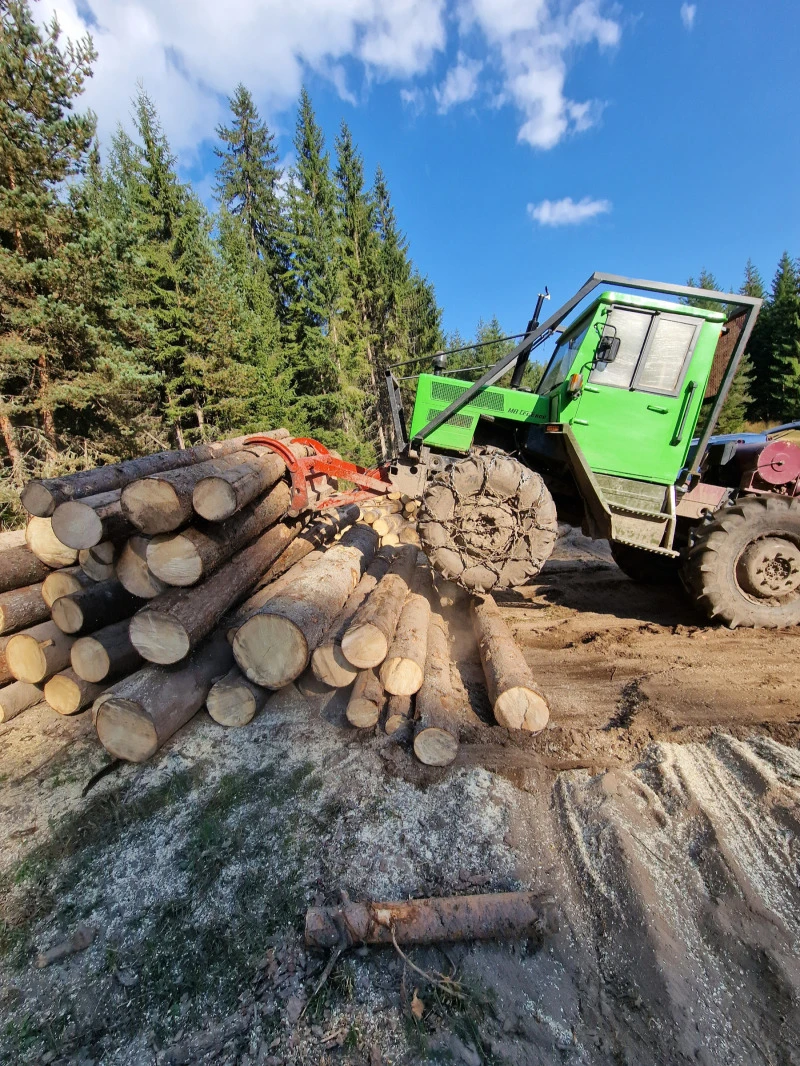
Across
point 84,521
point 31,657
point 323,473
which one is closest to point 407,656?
point 84,521

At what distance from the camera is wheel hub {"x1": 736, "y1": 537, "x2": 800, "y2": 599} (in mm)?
4906

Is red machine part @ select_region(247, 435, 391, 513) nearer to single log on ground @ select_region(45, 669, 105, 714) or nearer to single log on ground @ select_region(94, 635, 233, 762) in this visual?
single log on ground @ select_region(94, 635, 233, 762)

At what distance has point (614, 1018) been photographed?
186cm

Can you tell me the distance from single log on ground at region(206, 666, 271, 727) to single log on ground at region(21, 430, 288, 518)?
1760mm

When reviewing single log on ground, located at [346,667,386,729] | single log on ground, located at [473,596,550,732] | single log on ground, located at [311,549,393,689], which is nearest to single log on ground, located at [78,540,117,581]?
single log on ground, located at [311,549,393,689]

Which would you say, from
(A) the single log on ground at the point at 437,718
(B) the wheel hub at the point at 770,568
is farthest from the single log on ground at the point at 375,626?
(B) the wheel hub at the point at 770,568

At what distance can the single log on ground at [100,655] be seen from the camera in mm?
3711

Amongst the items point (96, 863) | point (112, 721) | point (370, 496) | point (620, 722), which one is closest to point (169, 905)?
point (96, 863)

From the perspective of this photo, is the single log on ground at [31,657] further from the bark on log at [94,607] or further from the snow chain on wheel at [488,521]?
the snow chain on wheel at [488,521]

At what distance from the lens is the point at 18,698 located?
161 inches

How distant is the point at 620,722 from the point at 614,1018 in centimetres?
208

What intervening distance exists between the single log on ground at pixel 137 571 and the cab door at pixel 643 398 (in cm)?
425

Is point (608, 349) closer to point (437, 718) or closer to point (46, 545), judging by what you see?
point (437, 718)

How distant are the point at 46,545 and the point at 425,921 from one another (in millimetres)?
4452
